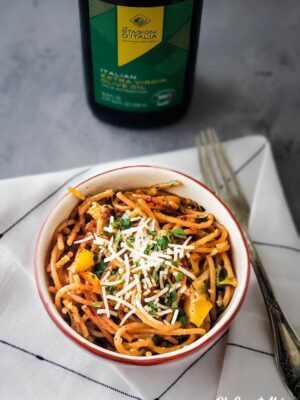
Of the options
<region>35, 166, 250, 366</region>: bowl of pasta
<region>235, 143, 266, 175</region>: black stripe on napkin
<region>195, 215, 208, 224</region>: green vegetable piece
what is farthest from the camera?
<region>235, 143, 266, 175</region>: black stripe on napkin

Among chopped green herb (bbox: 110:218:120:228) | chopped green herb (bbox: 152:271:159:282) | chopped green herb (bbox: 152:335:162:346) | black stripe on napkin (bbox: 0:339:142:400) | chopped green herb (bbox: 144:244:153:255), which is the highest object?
chopped green herb (bbox: 110:218:120:228)

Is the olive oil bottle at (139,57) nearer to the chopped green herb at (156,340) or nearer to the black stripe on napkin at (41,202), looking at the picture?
the black stripe on napkin at (41,202)

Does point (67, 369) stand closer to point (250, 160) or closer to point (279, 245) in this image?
point (279, 245)

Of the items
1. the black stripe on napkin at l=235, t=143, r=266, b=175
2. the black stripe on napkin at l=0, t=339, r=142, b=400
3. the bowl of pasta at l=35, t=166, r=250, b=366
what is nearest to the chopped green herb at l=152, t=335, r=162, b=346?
the bowl of pasta at l=35, t=166, r=250, b=366

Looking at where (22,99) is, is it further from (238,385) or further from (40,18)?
(238,385)

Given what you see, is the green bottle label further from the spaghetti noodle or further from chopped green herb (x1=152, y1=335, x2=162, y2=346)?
chopped green herb (x1=152, y1=335, x2=162, y2=346)
